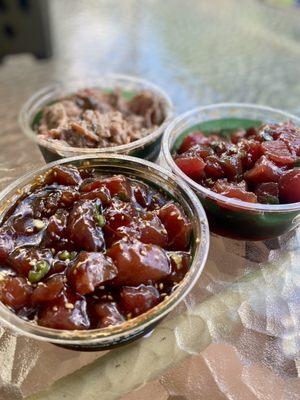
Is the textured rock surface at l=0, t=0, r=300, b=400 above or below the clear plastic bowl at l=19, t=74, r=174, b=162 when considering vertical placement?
below

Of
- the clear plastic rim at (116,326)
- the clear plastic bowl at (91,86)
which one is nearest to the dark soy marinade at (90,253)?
the clear plastic rim at (116,326)

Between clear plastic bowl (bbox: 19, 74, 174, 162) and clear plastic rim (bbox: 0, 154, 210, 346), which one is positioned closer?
clear plastic rim (bbox: 0, 154, 210, 346)

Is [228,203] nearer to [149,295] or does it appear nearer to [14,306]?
[149,295]

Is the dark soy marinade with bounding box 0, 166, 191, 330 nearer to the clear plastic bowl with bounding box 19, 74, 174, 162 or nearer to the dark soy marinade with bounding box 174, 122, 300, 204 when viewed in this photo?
the dark soy marinade with bounding box 174, 122, 300, 204

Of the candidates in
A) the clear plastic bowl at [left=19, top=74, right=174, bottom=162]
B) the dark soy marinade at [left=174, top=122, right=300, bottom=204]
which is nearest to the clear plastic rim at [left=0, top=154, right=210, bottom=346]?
the dark soy marinade at [left=174, top=122, right=300, bottom=204]

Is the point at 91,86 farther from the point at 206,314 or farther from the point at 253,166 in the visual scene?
the point at 206,314

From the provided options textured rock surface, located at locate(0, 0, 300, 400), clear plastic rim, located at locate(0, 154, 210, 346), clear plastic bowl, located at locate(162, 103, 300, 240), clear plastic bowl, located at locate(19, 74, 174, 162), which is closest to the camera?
clear plastic rim, located at locate(0, 154, 210, 346)
